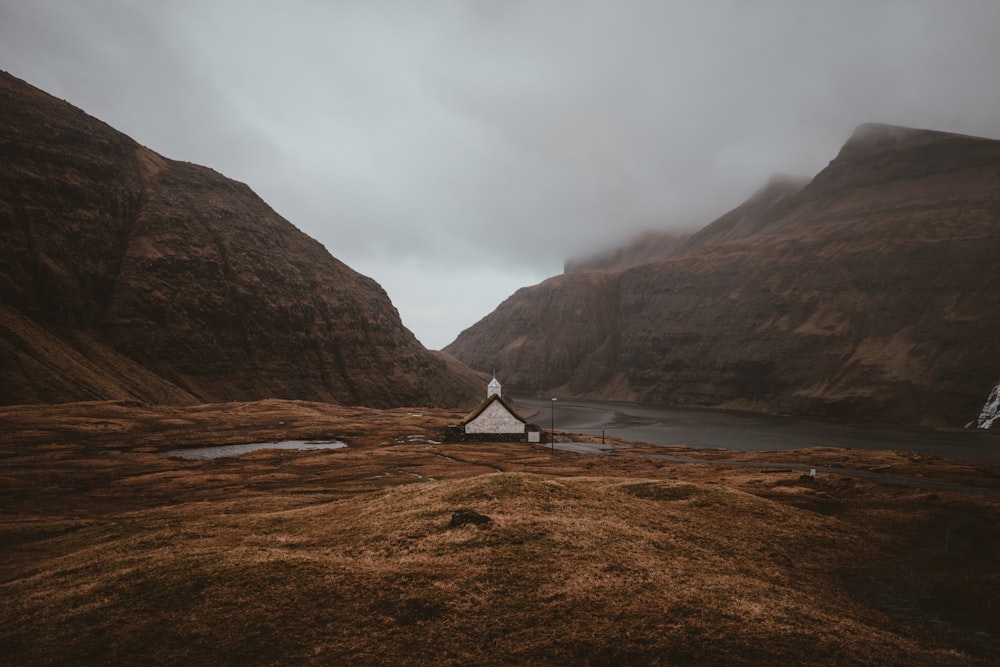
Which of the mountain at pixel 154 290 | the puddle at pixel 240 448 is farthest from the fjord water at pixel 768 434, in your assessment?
the mountain at pixel 154 290

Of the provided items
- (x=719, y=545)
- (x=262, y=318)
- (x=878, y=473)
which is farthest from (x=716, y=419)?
(x=719, y=545)

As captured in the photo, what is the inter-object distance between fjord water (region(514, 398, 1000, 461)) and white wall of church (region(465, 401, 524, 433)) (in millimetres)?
30611

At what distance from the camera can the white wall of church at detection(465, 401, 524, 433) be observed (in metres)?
83.5

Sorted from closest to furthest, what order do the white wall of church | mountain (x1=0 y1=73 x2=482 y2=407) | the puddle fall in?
the puddle
the white wall of church
mountain (x1=0 y1=73 x2=482 y2=407)

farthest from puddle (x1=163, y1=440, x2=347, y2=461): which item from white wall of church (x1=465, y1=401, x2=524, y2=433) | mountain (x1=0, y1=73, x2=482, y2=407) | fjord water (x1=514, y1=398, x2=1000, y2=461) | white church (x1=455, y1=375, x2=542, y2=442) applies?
fjord water (x1=514, y1=398, x2=1000, y2=461)

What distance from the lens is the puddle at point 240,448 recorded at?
63625 mm

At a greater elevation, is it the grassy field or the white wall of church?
the white wall of church

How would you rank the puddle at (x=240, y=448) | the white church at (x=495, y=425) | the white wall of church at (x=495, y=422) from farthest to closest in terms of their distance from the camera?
the white wall of church at (x=495, y=422), the white church at (x=495, y=425), the puddle at (x=240, y=448)

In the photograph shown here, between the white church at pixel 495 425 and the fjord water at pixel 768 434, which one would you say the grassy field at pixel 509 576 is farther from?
the fjord water at pixel 768 434

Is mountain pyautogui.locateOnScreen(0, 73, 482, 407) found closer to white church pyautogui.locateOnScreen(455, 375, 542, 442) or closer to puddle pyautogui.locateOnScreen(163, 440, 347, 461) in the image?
puddle pyautogui.locateOnScreen(163, 440, 347, 461)

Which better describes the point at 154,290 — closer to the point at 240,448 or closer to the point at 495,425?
the point at 240,448

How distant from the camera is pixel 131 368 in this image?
12150 cm

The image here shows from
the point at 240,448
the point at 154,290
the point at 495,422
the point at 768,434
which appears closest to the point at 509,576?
the point at 240,448

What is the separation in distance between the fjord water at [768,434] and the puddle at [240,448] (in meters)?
55.7
